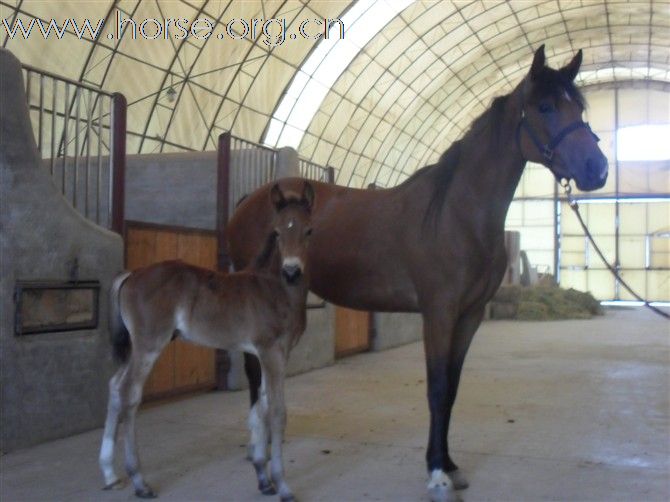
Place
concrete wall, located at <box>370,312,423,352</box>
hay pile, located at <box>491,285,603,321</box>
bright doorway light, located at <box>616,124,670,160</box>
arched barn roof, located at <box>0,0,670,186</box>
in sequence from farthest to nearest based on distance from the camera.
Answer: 1. bright doorway light, located at <box>616,124,670,160</box>
2. hay pile, located at <box>491,285,603,321</box>
3. arched barn roof, located at <box>0,0,670,186</box>
4. concrete wall, located at <box>370,312,423,352</box>

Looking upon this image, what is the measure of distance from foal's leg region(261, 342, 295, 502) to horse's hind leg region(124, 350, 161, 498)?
0.64 metres

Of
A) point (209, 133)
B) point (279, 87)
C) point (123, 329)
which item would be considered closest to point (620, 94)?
point (279, 87)

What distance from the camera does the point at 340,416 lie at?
6273 millimetres

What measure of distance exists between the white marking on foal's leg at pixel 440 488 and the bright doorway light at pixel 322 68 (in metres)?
15.8

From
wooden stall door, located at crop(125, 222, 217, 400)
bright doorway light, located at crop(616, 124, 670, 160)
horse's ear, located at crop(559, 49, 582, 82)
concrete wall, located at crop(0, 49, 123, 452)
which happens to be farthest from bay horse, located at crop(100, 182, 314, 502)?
bright doorway light, located at crop(616, 124, 670, 160)

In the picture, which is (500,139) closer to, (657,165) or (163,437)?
(163,437)

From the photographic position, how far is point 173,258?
7.27 metres

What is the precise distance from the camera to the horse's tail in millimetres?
4055

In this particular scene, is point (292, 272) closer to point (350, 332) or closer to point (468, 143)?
point (468, 143)

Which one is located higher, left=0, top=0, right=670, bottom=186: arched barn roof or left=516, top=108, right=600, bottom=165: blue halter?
left=0, top=0, right=670, bottom=186: arched barn roof

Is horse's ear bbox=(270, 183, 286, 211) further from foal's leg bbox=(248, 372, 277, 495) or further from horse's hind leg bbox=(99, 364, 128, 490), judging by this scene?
horse's hind leg bbox=(99, 364, 128, 490)

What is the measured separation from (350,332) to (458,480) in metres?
6.94

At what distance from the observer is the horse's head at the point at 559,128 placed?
147 inches

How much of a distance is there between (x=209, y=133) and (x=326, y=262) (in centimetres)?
1336
